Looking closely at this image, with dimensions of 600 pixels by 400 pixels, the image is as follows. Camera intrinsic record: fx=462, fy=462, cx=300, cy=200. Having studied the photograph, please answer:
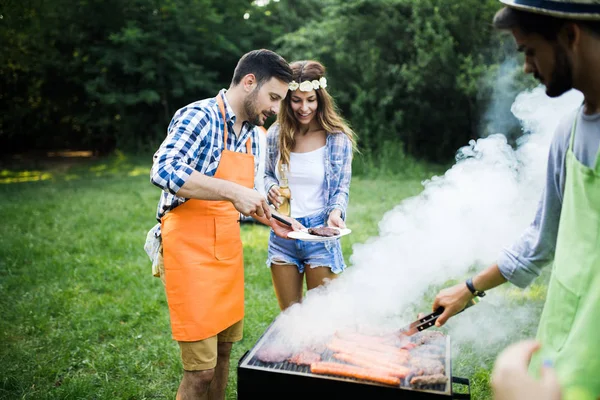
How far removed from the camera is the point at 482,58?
12.6m

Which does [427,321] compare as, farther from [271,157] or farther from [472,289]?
[271,157]

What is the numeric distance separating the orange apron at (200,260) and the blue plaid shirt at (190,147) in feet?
0.14

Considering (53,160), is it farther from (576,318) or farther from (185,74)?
(576,318)

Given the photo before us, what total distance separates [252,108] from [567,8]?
1.82 m

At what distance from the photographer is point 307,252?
124 inches

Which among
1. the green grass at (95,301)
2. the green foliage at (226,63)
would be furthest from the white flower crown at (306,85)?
the green foliage at (226,63)

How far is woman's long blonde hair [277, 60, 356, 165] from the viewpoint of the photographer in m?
3.30

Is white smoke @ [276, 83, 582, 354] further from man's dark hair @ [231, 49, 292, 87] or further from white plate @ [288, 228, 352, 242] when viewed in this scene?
man's dark hair @ [231, 49, 292, 87]

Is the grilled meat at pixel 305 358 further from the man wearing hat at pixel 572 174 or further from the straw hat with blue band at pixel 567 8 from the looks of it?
the straw hat with blue band at pixel 567 8

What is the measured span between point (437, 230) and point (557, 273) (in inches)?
72.2

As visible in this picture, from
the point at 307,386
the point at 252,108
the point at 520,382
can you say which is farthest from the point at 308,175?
the point at 520,382

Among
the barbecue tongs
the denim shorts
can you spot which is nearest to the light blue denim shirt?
the denim shorts

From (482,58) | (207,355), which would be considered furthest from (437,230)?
(482,58)

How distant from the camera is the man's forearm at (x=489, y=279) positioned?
180 centimetres
